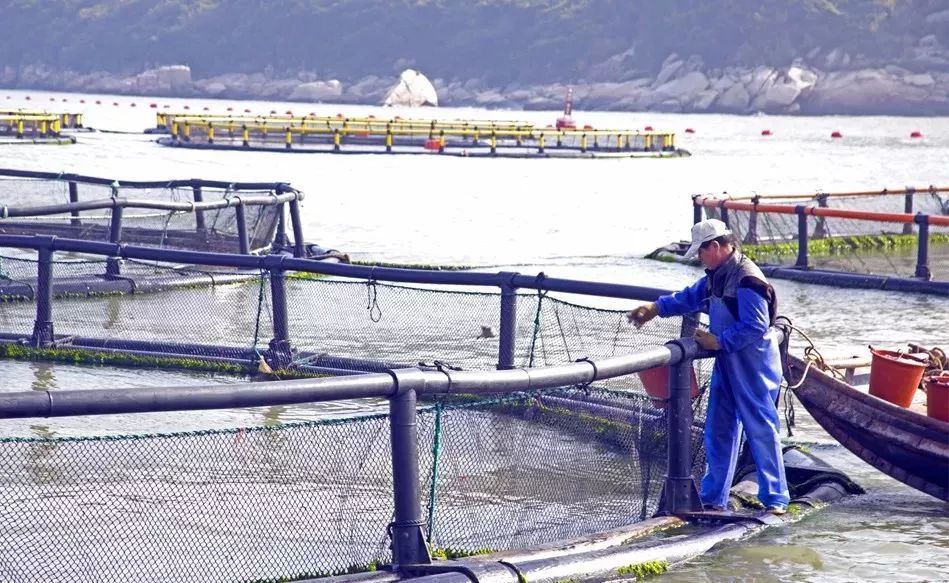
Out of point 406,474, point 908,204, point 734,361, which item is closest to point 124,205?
point 734,361

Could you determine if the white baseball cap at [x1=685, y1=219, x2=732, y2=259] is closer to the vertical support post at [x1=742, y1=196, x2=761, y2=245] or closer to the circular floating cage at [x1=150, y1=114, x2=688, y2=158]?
the vertical support post at [x1=742, y1=196, x2=761, y2=245]

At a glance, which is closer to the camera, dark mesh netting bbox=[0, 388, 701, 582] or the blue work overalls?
dark mesh netting bbox=[0, 388, 701, 582]

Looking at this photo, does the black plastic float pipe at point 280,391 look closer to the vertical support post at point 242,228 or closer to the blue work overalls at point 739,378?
the blue work overalls at point 739,378

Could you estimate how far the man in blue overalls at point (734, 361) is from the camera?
8562mm

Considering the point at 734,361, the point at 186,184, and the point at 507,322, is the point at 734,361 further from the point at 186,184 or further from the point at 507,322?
the point at 186,184

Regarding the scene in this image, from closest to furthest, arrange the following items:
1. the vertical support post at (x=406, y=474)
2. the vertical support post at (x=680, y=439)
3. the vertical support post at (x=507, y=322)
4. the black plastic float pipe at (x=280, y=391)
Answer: the black plastic float pipe at (x=280, y=391)
the vertical support post at (x=406, y=474)
the vertical support post at (x=680, y=439)
the vertical support post at (x=507, y=322)

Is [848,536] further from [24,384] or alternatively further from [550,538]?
[24,384]

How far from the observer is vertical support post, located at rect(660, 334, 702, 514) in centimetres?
846

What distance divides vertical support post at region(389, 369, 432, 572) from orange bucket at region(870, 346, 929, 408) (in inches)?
174

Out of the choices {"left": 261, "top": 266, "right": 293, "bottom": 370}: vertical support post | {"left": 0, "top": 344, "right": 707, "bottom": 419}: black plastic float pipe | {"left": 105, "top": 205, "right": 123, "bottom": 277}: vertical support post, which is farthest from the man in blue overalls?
{"left": 105, "top": 205, "right": 123, "bottom": 277}: vertical support post

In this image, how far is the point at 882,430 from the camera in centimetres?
986

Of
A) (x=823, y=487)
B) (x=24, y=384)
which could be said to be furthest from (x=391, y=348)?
(x=823, y=487)

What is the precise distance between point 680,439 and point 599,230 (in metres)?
24.5

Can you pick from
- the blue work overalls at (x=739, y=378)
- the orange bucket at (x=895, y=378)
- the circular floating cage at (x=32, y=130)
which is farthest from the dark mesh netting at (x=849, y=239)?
the circular floating cage at (x=32, y=130)
